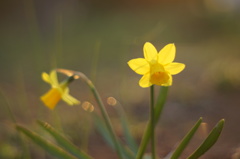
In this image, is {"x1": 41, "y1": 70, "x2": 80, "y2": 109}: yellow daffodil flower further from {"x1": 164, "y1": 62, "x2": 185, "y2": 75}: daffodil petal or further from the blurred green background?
{"x1": 164, "y1": 62, "x2": 185, "y2": 75}: daffodil petal

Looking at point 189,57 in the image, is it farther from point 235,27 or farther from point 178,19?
point 178,19

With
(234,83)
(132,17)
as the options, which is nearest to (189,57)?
(234,83)

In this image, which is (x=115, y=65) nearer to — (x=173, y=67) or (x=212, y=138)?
(x=173, y=67)

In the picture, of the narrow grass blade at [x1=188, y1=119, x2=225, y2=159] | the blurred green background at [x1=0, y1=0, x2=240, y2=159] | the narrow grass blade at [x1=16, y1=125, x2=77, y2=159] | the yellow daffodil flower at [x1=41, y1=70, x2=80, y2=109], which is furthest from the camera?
the blurred green background at [x1=0, y1=0, x2=240, y2=159]

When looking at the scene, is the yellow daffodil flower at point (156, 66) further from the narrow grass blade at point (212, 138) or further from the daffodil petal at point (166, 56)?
the narrow grass blade at point (212, 138)

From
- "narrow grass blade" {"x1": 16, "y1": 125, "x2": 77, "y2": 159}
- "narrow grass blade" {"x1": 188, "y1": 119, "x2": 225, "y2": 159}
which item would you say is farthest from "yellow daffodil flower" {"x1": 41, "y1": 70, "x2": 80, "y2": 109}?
"narrow grass blade" {"x1": 188, "y1": 119, "x2": 225, "y2": 159}

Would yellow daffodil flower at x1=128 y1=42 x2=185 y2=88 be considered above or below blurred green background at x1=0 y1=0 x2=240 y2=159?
below

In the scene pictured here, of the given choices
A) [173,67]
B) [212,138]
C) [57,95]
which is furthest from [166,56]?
[57,95]

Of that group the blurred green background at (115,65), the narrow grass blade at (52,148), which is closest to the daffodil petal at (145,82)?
the narrow grass blade at (52,148)
